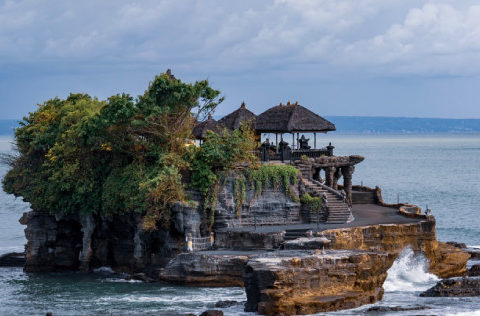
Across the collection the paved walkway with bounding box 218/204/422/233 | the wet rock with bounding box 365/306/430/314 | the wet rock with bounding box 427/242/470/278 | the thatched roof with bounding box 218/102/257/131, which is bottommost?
the wet rock with bounding box 365/306/430/314

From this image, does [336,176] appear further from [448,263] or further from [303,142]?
[448,263]

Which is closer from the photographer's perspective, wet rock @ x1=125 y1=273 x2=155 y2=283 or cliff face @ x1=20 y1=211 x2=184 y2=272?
wet rock @ x1=125 y1=273 x2=155 y2=283

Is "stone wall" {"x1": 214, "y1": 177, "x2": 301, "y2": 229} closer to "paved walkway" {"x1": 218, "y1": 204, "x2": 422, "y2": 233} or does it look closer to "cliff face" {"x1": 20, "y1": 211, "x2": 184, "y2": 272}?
"paved walkway" {"x1": 218, "y1": 204, "x2": 422, "y2": 233}

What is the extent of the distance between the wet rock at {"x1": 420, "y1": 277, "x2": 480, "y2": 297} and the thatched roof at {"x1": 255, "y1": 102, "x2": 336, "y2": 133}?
13.0 m

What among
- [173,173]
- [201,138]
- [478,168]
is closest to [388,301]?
[173,173]

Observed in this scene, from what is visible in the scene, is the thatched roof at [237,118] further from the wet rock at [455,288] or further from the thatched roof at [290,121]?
the wet rock at [455,288]

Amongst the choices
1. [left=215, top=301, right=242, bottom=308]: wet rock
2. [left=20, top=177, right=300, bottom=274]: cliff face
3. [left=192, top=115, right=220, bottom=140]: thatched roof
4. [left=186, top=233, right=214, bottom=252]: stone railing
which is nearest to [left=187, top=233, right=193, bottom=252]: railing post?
[left=186, top=233, right=214, bottom=252]: stone railing

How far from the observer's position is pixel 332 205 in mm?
49000

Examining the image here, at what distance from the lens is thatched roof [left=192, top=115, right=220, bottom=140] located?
51750 mm

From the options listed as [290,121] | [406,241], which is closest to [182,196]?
[290,121]

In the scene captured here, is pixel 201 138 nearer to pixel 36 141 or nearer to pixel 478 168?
pixel 36 141

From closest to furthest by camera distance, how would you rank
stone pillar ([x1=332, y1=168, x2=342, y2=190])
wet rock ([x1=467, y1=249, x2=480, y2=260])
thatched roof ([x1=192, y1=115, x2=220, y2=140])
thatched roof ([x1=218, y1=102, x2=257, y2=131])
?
thatched roof ([x1=192, y1=115, x2=220, y2=140]) < thatched roof ([x1=218, y1=102, x2=257, y2=131]) < wet rock ([x1=467, y1=249, x2=480, y2=260]) < stone pillar ([x1=332, y1=168, x2=342, y2=190])

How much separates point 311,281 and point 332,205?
11.8 metres

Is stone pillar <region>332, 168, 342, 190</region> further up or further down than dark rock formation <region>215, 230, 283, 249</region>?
further up
